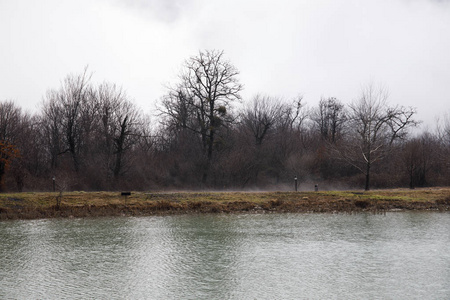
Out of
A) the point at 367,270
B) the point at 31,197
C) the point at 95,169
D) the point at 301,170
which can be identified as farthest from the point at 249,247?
the point at 301,170

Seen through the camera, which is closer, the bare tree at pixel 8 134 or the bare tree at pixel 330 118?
the bare tree at pixel 8 134

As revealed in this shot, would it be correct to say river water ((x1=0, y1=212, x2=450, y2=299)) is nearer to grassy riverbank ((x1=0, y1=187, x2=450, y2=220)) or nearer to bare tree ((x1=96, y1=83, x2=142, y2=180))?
grassy riverbank ((x1=0, y1=187, x2=450, y2=220))

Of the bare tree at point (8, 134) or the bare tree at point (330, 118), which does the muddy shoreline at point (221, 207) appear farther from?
the bare tree at point (330, 118)

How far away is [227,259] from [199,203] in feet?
39.7

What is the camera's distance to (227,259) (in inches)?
502

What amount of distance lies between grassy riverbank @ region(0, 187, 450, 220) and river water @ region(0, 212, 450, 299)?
2.45 meters

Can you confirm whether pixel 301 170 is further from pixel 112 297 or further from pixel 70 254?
pixel 112 297

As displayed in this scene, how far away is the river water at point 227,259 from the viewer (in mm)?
9664

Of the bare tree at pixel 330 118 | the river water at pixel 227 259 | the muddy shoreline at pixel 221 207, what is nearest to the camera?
the river water at pixel 227 259

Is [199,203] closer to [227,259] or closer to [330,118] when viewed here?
[227,259]

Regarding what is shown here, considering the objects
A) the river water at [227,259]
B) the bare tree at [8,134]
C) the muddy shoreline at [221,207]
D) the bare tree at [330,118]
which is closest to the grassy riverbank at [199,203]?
the muddy shoreline at [221,207]

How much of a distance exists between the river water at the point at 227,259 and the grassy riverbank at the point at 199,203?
8.04 feet

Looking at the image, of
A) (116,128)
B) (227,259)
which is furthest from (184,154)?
(227,259)

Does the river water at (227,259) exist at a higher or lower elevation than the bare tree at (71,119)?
lower
